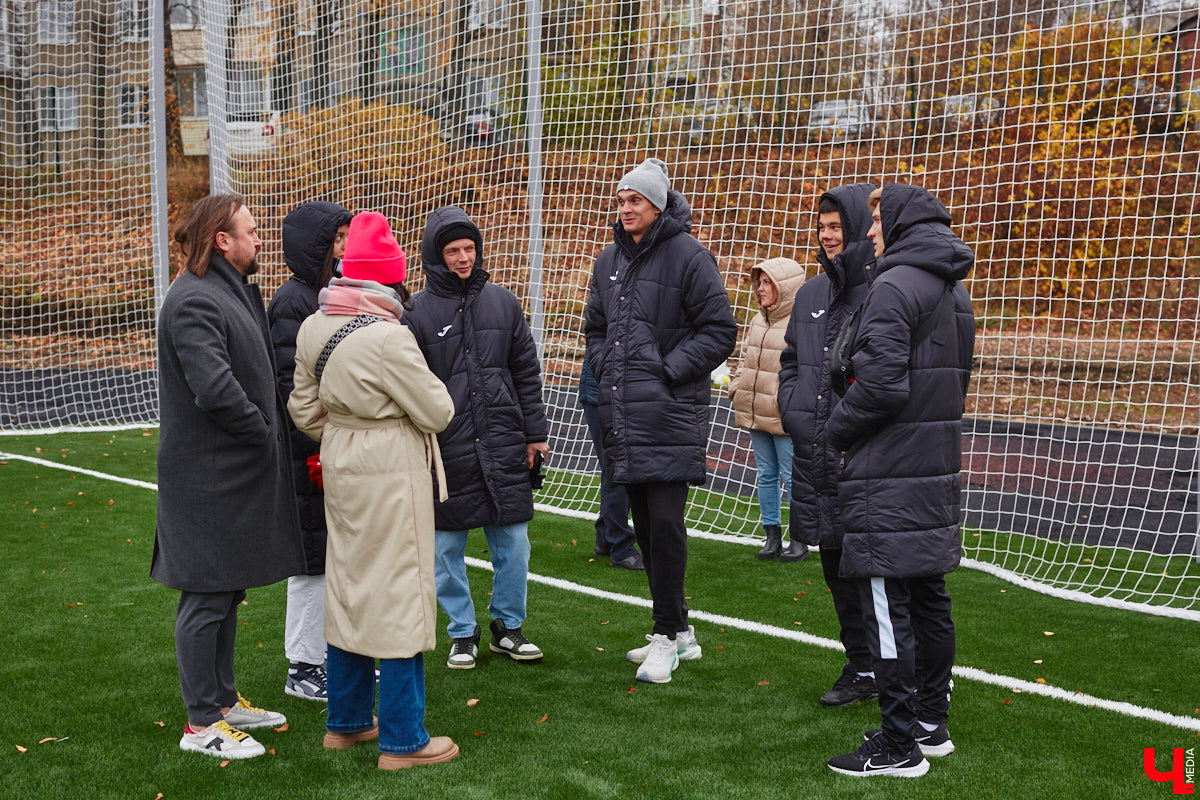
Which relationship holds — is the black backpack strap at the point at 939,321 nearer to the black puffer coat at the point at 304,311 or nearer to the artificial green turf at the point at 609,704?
the artificial green turf at the point at 609,704

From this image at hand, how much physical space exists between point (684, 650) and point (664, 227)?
5.59 feet

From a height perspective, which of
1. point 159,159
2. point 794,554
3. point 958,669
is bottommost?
point 794,554

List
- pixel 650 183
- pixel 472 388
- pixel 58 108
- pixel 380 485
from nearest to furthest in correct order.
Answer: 1. pixel 380 485
2. pixel 650 183
3. pixel 472 388
4. pixel 58 108

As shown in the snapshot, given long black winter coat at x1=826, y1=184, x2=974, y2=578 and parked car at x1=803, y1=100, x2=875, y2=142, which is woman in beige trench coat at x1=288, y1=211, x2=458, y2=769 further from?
parked car at x1=803, y1=100, x2=875, y2=142

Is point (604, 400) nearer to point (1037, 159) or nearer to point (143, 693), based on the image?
point (143, 693)

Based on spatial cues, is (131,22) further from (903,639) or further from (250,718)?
(903,639)

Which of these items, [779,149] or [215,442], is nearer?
[215,442]

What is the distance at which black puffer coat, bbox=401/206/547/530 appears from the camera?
13.8 ft

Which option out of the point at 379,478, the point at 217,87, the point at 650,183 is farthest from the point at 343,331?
the point at 217,87

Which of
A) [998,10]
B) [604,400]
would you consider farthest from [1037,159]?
[604,400]

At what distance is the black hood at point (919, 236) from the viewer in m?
3.14

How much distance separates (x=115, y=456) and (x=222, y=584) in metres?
6.98

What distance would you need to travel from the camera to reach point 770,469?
21.0ft

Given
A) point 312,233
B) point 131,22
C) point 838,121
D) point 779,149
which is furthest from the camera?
point 131,22
